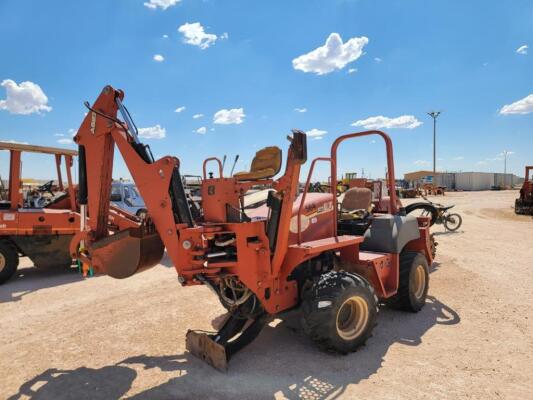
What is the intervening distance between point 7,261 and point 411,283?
7.12 m

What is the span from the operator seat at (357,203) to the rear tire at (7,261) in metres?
6.21

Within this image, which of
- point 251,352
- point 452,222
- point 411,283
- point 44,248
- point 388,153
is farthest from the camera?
point 452,222

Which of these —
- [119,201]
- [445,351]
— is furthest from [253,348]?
[119,201]

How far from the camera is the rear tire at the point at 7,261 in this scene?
7215 mm

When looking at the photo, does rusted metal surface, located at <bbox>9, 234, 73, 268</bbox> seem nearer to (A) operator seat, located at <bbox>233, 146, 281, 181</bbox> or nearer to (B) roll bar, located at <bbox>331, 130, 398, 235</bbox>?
(A) operator seat, located at <bbox>233, 146, 281, 181</bbox>

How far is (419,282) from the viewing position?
5.45 meters

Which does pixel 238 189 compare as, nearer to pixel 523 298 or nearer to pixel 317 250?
pixel 317 250

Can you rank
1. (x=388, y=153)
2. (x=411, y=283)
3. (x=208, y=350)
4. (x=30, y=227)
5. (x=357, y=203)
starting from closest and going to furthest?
(x=208, y=350) < (x=388, y=153) < (x=411, y=283) < (x=357, y=203) < (x=30, y=227)

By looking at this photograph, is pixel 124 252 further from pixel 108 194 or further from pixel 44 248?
pixel 44 248

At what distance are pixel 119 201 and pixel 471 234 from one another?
1147 centimetres

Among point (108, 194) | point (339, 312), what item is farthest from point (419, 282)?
point (108, 194)

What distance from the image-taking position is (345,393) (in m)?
3.20

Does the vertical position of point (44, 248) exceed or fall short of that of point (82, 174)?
it falls short

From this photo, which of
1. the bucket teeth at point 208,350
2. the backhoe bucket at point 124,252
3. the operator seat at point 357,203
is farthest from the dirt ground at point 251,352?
the operator seat at point 357,203
